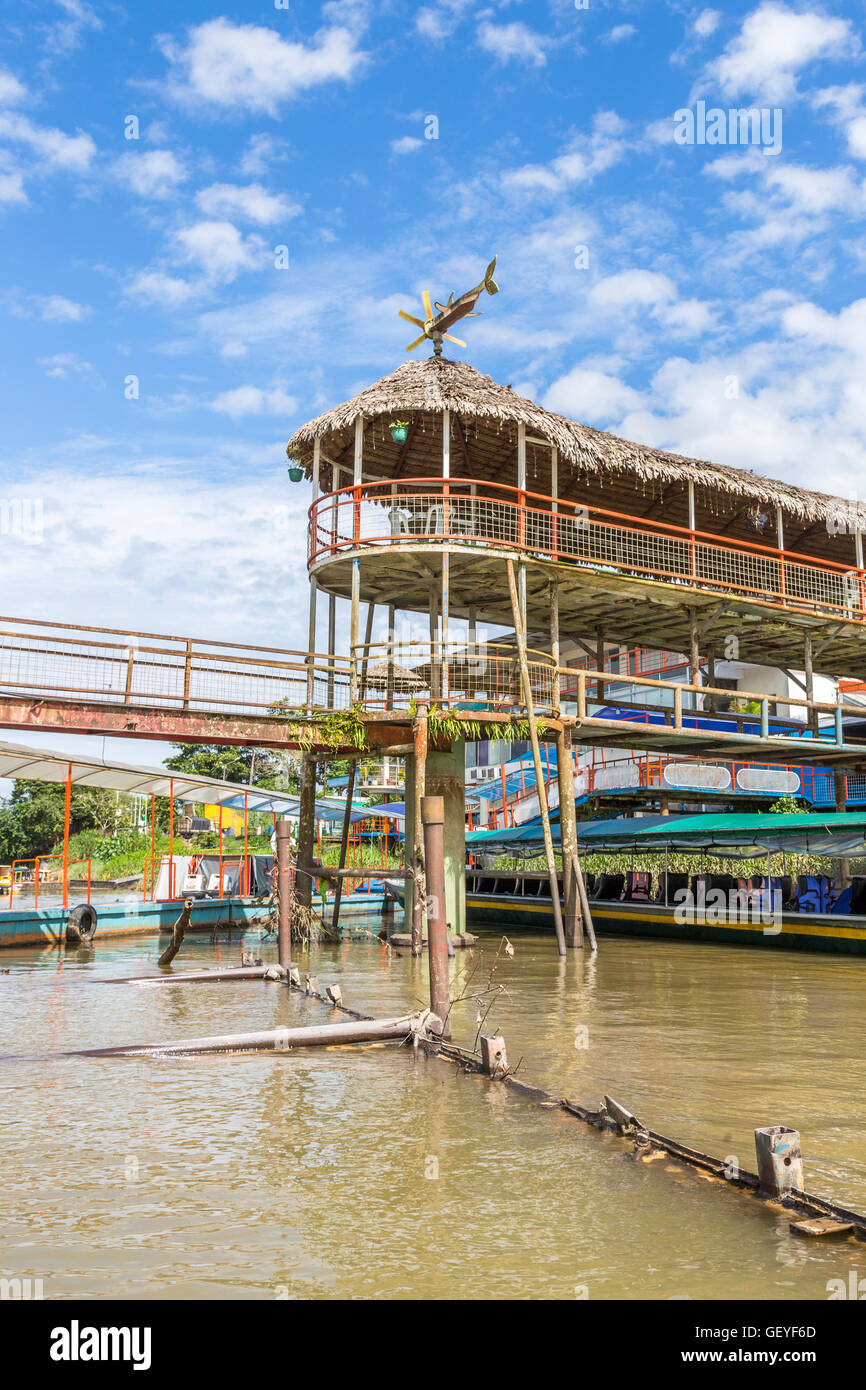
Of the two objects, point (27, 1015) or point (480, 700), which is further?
point (480, 700)

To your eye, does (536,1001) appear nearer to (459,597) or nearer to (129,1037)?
(129,1037)

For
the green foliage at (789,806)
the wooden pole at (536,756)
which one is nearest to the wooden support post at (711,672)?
the green foliage at (789,806)

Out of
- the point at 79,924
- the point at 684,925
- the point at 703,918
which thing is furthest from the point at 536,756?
the point at 79,924

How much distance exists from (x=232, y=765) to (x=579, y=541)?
3031cm

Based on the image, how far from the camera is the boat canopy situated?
18422 millimetres

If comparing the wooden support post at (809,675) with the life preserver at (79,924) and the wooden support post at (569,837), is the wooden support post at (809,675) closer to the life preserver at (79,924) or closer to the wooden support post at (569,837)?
the wooden support post at (569,837)

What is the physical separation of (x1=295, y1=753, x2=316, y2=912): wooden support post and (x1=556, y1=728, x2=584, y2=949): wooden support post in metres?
4.35

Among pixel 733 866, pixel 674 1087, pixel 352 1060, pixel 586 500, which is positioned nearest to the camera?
pixel 674 1087

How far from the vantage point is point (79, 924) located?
1969cm

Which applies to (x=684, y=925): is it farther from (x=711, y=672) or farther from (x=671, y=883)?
(x=711, y=672)
